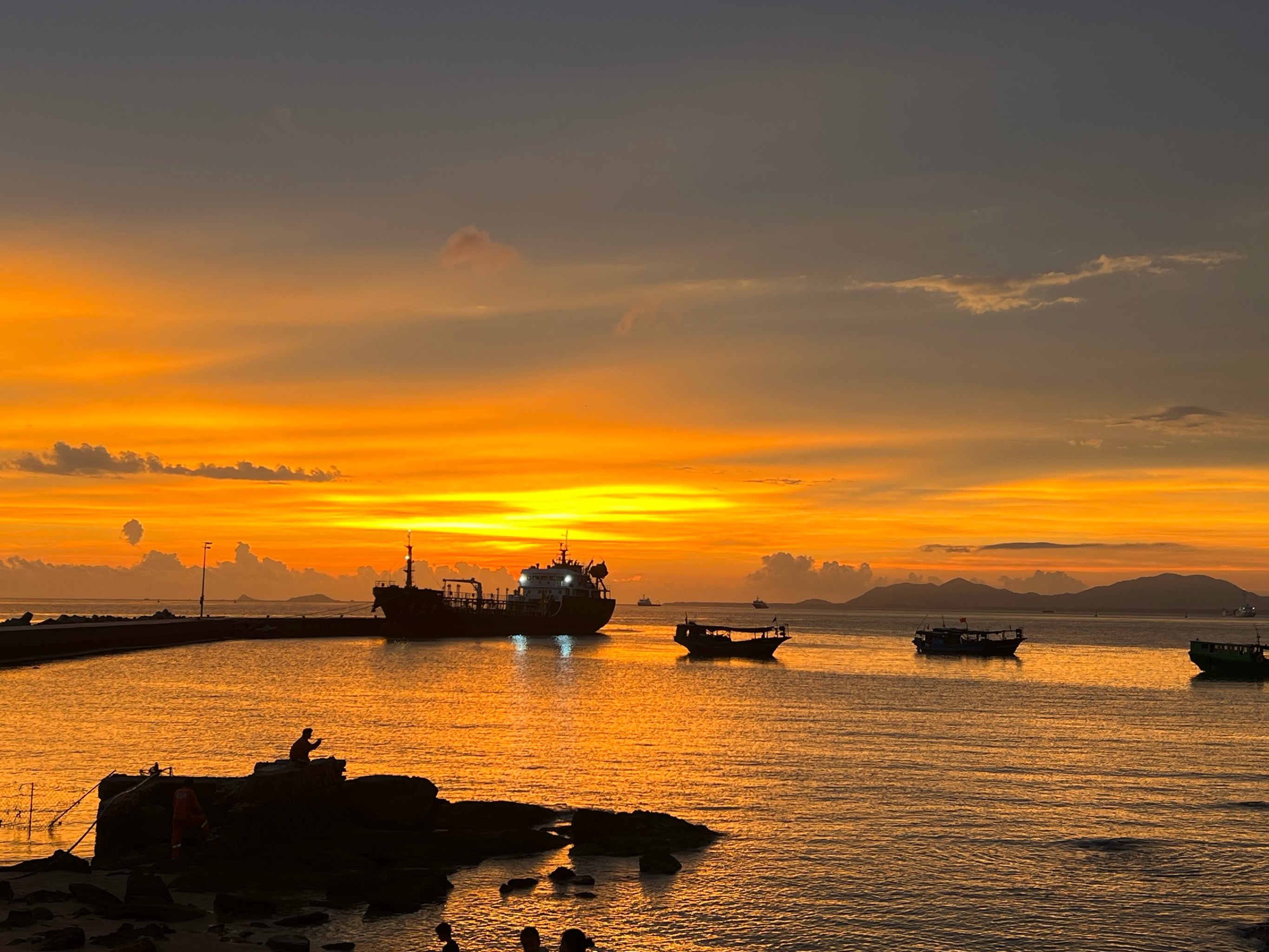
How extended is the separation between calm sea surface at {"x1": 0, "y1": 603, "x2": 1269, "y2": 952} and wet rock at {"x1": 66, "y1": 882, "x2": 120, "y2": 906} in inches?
164

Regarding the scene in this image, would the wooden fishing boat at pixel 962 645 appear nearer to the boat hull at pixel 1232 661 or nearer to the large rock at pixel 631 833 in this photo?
the boat hull at pixel 1232 661

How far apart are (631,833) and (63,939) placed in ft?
46.0

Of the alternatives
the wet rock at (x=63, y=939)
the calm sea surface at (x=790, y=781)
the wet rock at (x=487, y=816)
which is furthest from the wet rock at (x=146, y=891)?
the wet rock at (x=487, y=816)

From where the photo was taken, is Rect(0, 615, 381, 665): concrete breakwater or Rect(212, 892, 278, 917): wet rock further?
Rect(0, 615, 381, 665): concrete breakwater

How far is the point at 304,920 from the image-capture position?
789 inches

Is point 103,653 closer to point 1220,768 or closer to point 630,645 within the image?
point 630,645

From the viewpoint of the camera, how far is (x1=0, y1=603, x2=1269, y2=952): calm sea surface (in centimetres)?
2173

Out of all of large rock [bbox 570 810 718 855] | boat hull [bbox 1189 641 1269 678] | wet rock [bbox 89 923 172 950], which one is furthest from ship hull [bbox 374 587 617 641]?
wet rock [bbox 89 923 172 950]

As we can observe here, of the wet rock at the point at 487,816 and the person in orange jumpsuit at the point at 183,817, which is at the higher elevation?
the person in orange jumpsuit at the point at 183,817

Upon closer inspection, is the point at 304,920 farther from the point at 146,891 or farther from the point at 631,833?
the point at 631,833

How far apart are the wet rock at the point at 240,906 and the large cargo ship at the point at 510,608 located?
120115mm

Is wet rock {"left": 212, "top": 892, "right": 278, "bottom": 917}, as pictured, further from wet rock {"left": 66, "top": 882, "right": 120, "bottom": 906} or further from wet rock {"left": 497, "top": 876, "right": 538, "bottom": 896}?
wet rock {"left": 497, "top": 876, "right": 538, "bottom": 896}

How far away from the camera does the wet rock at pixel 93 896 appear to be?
19.8 m

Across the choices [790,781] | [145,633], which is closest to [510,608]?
[145,633]
